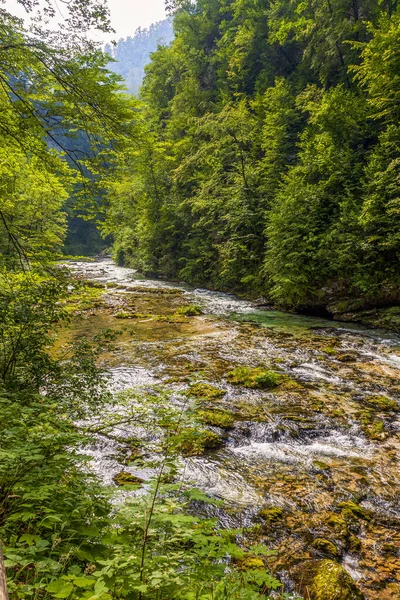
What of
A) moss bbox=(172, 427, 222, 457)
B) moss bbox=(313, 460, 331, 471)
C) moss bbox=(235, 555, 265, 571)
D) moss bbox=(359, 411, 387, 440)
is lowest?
moss bbox=(172, 427, 222, 457)

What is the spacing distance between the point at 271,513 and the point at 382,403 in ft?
11.8

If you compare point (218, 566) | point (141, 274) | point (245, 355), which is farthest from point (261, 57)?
point (218, 566)

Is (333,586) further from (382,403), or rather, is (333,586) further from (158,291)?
(158,291)

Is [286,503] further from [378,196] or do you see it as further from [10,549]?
[378,196]

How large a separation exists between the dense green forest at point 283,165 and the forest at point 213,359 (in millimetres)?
127

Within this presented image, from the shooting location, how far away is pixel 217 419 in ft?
18.5

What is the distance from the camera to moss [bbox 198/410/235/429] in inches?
218

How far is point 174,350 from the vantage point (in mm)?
9359

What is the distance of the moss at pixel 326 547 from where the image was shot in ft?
10.6

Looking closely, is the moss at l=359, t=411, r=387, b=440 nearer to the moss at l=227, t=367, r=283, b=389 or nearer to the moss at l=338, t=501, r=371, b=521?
the moss at l=338, t=501, r=371, b=521

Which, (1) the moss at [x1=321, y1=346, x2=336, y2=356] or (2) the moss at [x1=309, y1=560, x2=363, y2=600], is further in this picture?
(1) the moss at [x1=321, y1=346, x2=336, y2=356]

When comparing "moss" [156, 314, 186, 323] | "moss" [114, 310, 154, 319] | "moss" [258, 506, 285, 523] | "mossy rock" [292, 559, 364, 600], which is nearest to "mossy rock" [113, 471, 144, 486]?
"moss" [258, 506, 285, 523]

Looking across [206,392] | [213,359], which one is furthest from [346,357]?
[206,392]

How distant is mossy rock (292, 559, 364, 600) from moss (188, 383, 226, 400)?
362 centimetres
